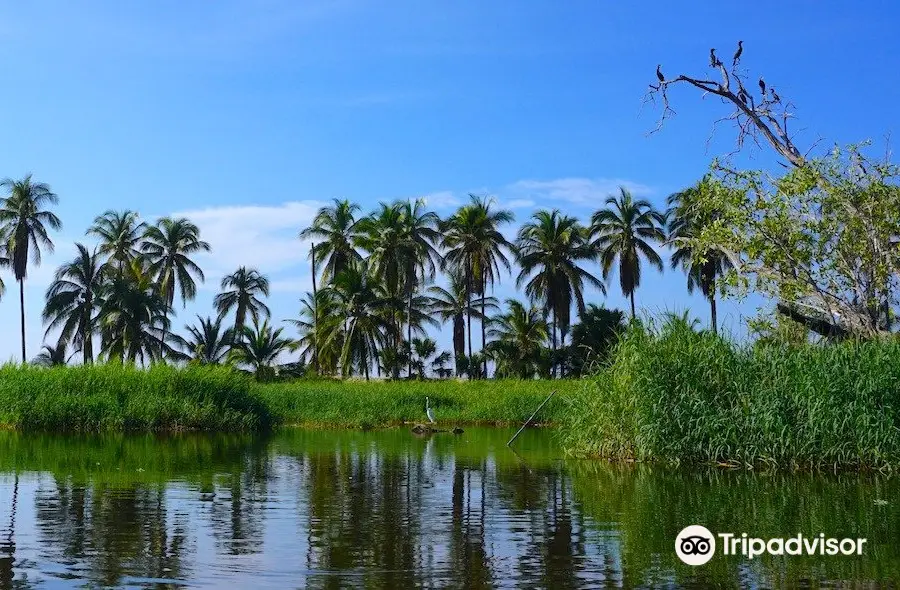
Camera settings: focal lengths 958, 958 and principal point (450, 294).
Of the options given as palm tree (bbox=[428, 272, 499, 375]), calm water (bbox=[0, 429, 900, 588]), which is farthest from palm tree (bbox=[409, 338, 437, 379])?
calm water (bbox=[0, 429, 900, 588])

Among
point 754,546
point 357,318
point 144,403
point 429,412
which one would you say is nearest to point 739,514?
point 754,546

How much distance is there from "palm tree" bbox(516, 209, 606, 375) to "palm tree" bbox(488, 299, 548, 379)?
2.31 metres

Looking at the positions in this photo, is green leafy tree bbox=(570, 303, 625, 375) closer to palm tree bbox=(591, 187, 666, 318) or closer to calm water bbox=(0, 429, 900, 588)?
palm tree bbox=(591, 187, 666, 318)

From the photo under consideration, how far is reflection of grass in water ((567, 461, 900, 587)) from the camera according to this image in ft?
34.0

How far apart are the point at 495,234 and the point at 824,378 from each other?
158 ft

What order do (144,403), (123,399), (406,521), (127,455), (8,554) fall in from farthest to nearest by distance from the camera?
(123,399) < (144,403) < (127,455) < (406,521) < (8,554)

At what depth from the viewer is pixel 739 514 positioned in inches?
571

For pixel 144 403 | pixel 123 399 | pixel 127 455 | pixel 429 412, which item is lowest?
pixel 127 455

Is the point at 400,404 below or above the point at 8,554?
above

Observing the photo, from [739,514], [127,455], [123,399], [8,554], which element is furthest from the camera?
[123,399]

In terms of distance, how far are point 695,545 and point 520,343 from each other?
59628 mm

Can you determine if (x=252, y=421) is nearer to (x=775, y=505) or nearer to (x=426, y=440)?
(x=426, y=440)

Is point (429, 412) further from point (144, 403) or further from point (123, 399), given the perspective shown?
point (123, 399)

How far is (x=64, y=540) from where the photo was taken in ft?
39.8
